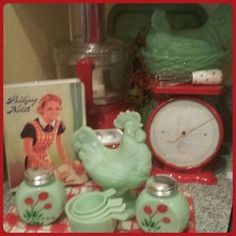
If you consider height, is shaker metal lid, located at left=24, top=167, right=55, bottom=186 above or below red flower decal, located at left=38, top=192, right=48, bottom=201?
above

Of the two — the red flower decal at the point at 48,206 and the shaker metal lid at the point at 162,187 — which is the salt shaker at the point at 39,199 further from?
the shaker metal lid at the point at 162,187

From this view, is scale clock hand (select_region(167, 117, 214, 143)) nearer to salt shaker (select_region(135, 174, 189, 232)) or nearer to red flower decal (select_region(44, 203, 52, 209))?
salt shaker (select_region(135, 174, 189, 232))

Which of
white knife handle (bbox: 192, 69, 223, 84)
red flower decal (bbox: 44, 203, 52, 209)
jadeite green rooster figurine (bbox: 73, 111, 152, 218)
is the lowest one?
red flower decal (bbox: 44, 203, 52, 209)

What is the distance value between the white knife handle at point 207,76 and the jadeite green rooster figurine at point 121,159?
6.7 inches

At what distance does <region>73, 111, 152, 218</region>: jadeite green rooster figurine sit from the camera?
0.69m

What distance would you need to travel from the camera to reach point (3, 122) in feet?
2.62

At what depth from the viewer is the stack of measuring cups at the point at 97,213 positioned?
0.66 metres

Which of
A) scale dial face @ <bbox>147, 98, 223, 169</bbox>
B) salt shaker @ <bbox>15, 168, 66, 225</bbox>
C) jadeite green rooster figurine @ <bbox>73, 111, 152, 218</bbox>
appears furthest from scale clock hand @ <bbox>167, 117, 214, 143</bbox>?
salt shaker @ <bbox>15, 168, 66, 225</bbox>

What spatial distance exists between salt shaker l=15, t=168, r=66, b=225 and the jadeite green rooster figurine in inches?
2.9

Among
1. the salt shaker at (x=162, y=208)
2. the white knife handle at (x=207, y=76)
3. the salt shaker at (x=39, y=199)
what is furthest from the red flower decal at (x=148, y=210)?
the white knife handle at (x=207, y=76)

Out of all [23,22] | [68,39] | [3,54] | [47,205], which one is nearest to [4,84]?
[3,54]

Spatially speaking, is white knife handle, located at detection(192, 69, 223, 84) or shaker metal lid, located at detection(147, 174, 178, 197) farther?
white knife handle, located at detection(192, 69, 223, 84)

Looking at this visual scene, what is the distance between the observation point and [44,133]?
822 mm

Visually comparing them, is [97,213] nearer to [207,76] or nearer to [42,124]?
[42,124]
